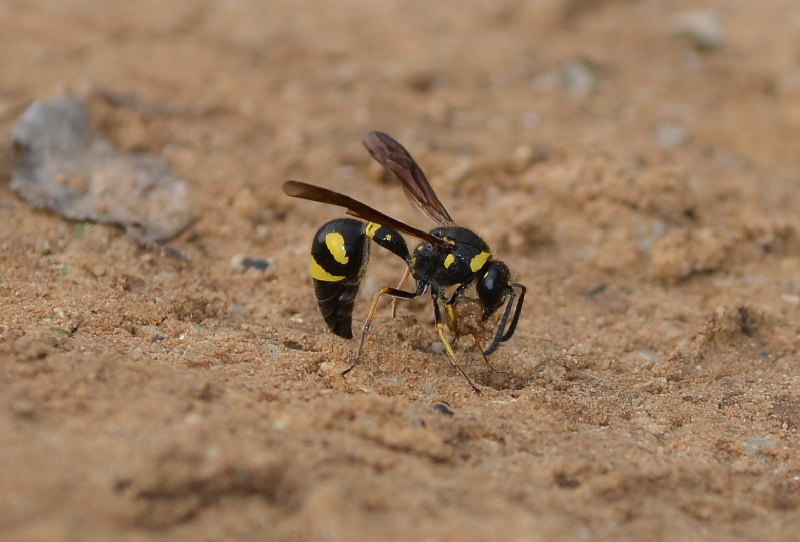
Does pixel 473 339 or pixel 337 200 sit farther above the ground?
pixel 337 200

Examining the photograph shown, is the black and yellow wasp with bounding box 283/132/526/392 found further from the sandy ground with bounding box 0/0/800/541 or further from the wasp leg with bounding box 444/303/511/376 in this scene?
the sandy ground with bounding box 0/0/800/541

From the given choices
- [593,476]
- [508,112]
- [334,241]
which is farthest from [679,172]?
[593,476]

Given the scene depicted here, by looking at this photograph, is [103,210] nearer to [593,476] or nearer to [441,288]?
[441,288]

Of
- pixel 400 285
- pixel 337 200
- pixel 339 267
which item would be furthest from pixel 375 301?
pixel 337 200

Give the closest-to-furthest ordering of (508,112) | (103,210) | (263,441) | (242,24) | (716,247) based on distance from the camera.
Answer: (263,441) < (103,210) < (716,247) < (508,112) < (242,24)

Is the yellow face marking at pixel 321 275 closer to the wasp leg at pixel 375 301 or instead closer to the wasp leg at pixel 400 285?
the wasp leg at pixel 375 301

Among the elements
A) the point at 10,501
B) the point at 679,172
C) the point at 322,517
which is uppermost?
the point at 679,172

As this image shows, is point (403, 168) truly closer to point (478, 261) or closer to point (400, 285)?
point (400, 285)
